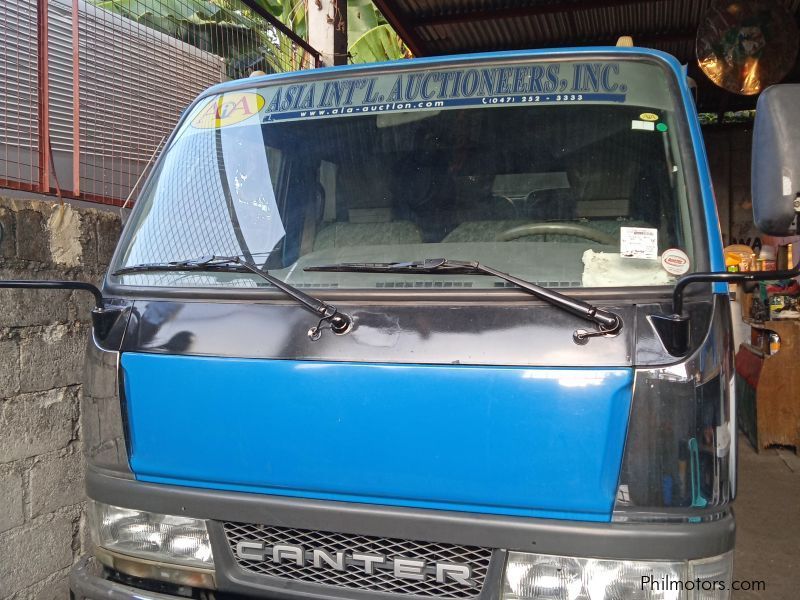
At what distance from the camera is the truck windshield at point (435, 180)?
2064mm

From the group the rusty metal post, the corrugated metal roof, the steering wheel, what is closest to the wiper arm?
the steering wheel

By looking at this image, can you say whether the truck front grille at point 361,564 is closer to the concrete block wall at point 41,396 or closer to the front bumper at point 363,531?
the front bumper at point 363,531

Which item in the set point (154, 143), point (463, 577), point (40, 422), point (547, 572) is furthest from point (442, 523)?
point (154, 143)

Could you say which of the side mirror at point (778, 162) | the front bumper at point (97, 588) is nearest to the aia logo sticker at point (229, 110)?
the front bumper at point (97, 588)

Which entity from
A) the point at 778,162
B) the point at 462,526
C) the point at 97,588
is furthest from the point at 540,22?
the point at 97,588

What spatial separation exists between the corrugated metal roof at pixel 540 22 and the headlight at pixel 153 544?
186 inches

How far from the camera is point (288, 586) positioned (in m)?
1.85

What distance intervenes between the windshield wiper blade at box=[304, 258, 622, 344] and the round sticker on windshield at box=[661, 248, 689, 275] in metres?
0.31

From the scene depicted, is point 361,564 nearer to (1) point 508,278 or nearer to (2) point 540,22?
(1) point 508,278

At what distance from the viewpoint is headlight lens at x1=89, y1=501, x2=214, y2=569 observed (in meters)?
1.95

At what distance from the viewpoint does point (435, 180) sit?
7.47 feet

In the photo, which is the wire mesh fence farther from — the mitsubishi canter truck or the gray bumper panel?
the gray bumper panel

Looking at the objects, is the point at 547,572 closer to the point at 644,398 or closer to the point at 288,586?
the point at 644,398

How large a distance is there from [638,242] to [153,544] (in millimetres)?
1638
